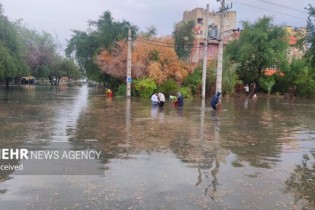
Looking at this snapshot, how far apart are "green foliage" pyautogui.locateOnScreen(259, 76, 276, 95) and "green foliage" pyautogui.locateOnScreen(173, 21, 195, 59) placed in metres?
11.0

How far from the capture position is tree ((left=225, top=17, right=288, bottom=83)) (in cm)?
4322

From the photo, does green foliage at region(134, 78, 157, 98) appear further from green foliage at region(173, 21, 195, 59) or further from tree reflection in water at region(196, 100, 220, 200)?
tree reflection in water at region(196, 100, 220, 200)

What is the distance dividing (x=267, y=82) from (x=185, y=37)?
1358 cm

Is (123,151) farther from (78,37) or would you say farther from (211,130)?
(78,37)

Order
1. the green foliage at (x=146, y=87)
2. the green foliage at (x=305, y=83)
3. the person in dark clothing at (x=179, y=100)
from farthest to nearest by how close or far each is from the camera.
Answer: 1. the green foliage at (x=305, y=83)
2. the green foliage at (x=146, y=87)
3. the person in dark clothing at (x=179, y=100)

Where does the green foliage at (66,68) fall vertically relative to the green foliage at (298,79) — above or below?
above

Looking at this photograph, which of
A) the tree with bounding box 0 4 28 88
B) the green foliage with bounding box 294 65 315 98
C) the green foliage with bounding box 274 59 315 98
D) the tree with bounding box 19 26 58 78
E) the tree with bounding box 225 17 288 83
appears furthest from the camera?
the tree with bounding box 19 26 58 78

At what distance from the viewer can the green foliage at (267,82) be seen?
45875 mm

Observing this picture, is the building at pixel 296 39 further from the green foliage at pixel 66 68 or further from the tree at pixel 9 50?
the green foliage at pixel 66 68

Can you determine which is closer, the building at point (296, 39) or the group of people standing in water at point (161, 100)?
the building at point (296, 39)

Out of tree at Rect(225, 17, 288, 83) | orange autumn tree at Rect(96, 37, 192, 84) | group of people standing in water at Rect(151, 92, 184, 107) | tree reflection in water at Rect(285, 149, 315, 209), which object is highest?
tree at Rect(225, 17, 288, 83)

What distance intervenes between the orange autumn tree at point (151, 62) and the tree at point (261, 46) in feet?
30.0

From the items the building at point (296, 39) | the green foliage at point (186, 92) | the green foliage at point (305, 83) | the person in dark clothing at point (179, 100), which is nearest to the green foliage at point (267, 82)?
the green foliage at point (305, 83)

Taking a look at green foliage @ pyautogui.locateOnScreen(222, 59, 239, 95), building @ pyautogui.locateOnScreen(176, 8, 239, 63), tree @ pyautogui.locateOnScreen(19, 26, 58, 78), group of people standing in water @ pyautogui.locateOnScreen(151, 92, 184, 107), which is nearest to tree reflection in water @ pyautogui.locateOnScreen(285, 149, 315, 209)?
group of people standing in water @ pyautogui.locateOnScreen(151, 92, 184, 107)
